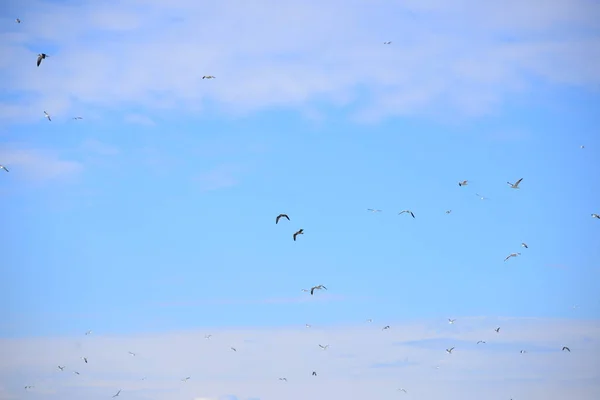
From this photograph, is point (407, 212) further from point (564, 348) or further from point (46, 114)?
point (564, 348)

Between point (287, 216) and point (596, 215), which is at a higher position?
point (287, 216)

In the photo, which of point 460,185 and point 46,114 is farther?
point 460,185

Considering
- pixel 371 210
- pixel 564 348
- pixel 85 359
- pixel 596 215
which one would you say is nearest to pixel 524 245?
pixel 596 215

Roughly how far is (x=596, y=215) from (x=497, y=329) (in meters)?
48.9

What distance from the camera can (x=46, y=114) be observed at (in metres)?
132

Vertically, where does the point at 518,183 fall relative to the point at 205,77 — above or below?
below

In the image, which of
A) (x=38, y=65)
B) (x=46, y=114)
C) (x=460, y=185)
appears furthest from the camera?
(x=460, y=185)

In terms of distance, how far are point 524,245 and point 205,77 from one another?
185 ft

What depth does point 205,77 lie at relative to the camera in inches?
4897

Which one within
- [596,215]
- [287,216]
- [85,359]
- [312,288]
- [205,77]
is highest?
[205,77]

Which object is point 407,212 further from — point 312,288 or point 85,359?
point 85,359

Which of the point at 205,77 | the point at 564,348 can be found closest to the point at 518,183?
the point at 205,77

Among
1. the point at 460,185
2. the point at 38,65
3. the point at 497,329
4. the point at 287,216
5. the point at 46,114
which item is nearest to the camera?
the point at 38,65

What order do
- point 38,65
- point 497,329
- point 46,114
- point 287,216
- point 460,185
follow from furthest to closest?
1. point 497,329
2. point 460,185
3. point 46,114
4. point 287,216
5. point 38,65
